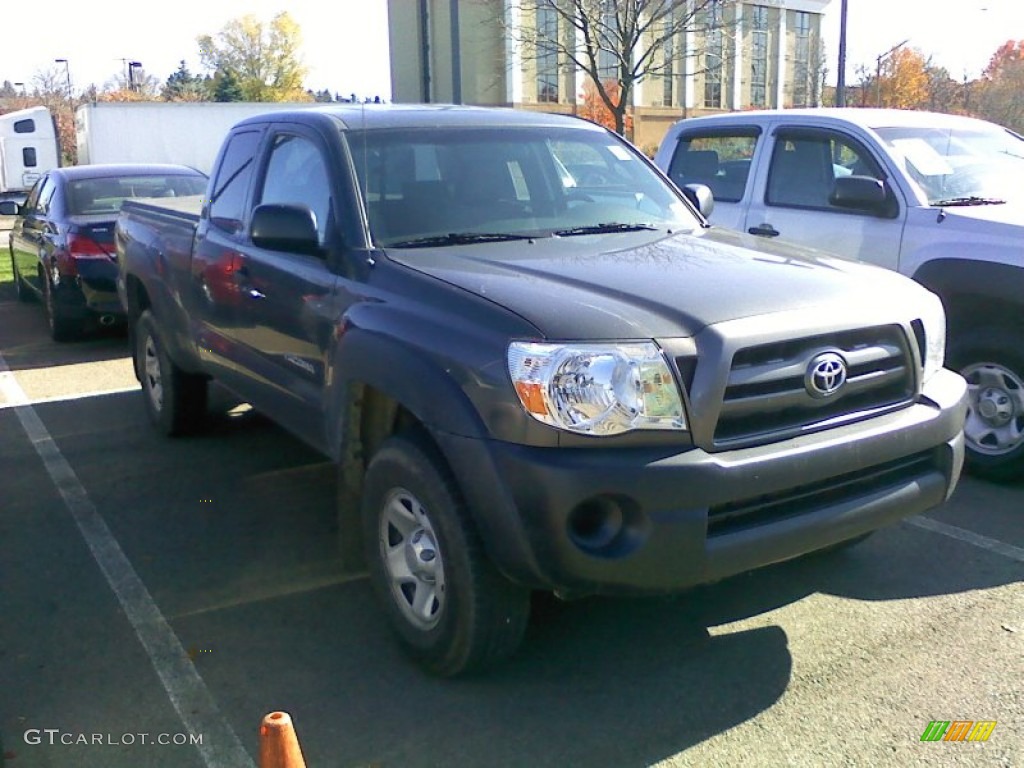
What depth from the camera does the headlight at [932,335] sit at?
384 cm

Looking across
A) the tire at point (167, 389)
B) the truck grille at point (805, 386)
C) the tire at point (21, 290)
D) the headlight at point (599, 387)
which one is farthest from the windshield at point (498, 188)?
the tire at point (21, 290)

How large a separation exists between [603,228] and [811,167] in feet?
8.71

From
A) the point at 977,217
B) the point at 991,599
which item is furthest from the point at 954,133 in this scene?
the point at 991,599

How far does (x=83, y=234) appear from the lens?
31.8ft

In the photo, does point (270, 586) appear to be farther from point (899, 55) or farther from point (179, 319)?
point (899, 55)

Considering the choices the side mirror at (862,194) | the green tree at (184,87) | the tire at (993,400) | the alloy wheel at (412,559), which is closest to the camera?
the alloy wheel at (412,559)

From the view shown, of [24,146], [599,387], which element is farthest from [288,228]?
[24,146]

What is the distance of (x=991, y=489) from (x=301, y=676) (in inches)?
148

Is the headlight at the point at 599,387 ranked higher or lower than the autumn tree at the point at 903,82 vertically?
lower

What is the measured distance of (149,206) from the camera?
22.8 ft

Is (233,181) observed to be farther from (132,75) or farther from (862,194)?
(132,75)

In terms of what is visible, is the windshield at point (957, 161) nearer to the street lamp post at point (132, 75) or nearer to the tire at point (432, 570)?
the tire at point (432, 570)

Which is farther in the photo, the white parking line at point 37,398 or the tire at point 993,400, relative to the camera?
the white parking line at point 37,398

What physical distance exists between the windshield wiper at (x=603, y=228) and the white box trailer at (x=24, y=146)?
29982 millimetres
